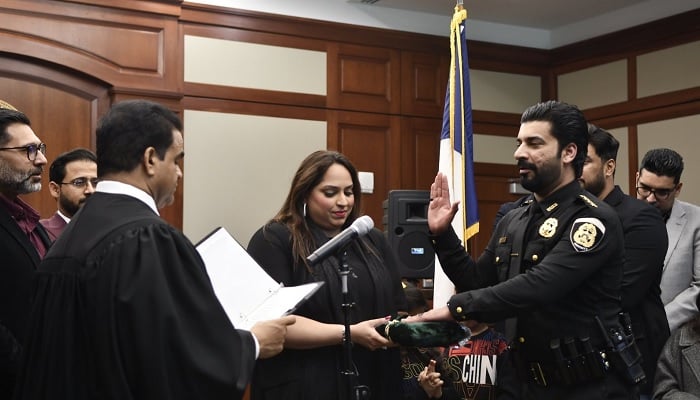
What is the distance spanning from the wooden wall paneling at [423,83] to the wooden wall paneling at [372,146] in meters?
0.20

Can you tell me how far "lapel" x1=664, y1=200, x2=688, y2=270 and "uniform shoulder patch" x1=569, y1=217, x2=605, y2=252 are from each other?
5.29 feet

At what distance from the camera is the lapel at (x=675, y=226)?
407 cm

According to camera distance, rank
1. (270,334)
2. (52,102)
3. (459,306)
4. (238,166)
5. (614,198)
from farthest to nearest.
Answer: (238,166) → (52,102) → (614,198) → (459,306) → (270,334)

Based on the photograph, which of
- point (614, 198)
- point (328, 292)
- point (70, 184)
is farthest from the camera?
point (70, 184)

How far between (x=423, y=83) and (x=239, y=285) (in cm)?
496

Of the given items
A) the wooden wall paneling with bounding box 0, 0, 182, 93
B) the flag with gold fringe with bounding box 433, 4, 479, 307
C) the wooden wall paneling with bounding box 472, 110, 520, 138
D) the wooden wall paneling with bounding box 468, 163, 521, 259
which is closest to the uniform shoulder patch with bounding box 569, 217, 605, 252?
the flag with gold fringe with bounding box 433, 4, 479, 307

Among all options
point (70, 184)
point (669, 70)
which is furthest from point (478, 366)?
point (669, 70)

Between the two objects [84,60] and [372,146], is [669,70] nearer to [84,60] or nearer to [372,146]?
[372,146]

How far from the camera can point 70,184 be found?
3.87 meters

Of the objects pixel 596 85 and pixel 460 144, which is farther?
pixel 596 85

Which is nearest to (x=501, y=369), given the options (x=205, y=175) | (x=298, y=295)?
(x=298, y=295)

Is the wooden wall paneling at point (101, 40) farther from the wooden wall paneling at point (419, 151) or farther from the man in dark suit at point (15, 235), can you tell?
the man in dark suit at point (15, 235)

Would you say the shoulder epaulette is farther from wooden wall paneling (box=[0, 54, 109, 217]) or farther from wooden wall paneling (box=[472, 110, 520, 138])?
wooden wall paneling (box=[472, 110, 520, 138])

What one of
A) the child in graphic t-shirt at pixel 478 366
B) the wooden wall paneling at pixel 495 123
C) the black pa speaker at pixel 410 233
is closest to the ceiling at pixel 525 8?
the wooden wall paneling at pixel 495 123
